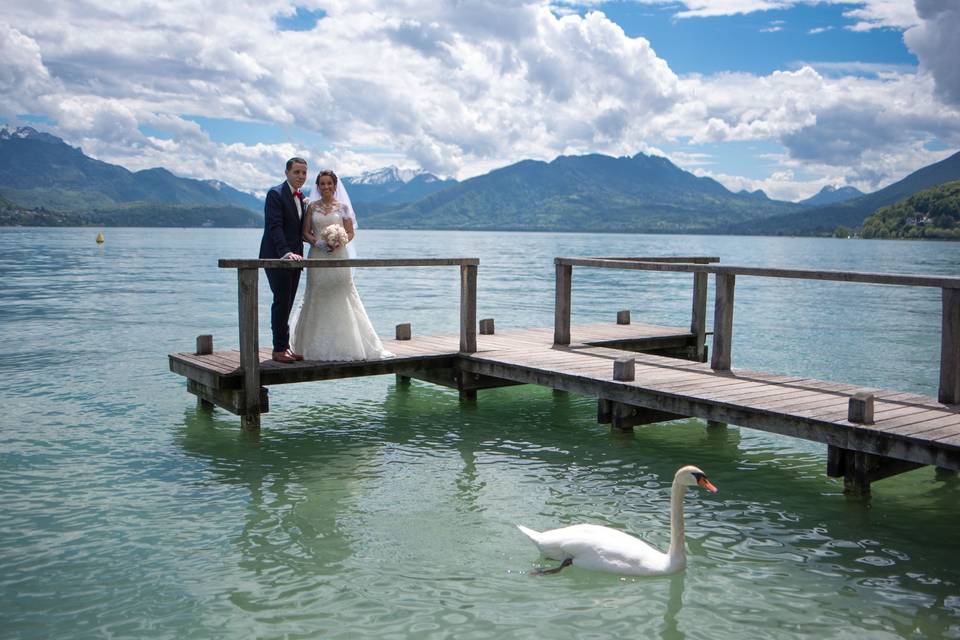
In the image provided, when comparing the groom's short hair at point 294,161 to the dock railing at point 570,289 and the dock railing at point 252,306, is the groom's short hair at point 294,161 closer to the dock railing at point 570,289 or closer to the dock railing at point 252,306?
the dock railing at point 252,306

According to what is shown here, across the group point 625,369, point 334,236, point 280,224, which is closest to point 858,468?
point 625,369

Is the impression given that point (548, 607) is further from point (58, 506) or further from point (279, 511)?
point (58, 506)

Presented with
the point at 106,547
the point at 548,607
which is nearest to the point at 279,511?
the point at 106,547

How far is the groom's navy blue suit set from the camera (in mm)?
11969

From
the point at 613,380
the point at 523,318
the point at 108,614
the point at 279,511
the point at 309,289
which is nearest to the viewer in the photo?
the point at 108,614

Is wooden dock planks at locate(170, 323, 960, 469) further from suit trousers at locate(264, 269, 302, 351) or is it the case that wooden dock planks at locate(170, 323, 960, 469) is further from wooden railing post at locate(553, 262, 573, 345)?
suit trousers at locate(264, 269, 302, 351)

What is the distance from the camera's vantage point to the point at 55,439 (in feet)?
39.7

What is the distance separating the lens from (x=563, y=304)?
1445 cm

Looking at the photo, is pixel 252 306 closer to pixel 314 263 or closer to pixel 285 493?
pixel 314 263

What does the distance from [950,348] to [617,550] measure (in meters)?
4.86

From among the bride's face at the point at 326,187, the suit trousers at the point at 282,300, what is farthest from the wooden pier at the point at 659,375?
the bride's face at the point at 326,187

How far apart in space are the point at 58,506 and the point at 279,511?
2.36 metres

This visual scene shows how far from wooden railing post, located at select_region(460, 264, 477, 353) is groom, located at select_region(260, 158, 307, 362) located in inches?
99.2

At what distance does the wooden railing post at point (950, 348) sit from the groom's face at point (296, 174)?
8.17 metres
